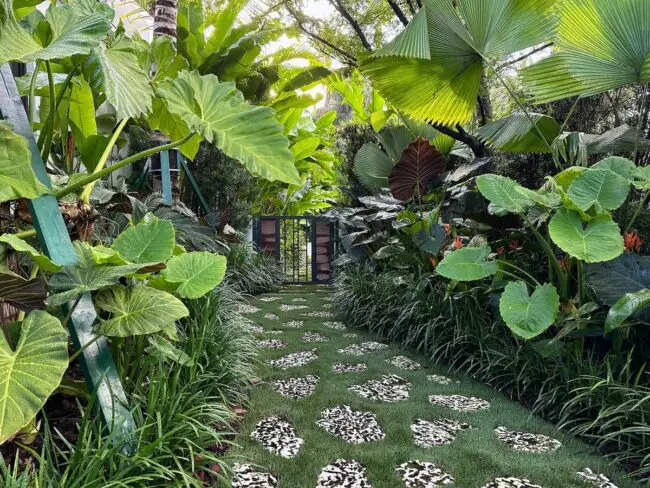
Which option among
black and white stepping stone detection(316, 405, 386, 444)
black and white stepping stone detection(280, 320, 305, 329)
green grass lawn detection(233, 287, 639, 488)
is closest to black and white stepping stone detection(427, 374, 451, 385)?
green grass lawn detection(233, 287, 639, 488)

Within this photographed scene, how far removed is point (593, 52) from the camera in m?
2.48

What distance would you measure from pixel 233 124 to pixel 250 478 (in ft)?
4.60

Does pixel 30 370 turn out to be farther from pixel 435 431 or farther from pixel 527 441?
pixel 527 441

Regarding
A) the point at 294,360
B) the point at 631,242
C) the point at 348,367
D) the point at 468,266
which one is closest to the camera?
the point at 631,242

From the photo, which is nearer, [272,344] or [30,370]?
[30,370]

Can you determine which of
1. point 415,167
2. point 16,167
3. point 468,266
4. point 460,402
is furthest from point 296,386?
point 415,167

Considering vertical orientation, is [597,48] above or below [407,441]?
above

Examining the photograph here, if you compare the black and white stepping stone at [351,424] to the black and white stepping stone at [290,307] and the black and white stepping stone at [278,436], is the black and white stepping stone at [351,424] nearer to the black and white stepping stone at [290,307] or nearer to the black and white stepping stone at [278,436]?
the black and white stepping stone at [278,436]

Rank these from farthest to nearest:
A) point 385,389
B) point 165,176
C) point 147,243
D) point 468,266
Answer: point 165,176, point 385,389, point 468,266, point 147,243

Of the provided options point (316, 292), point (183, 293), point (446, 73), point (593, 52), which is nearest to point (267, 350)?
point (183, 293)

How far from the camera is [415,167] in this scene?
13.0 ft

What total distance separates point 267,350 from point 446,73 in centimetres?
252

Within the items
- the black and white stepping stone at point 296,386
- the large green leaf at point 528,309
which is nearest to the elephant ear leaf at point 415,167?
the large green leaf at point 528,309

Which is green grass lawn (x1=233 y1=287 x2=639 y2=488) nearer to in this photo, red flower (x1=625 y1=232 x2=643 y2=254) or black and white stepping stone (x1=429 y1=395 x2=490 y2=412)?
black and white stepping stone (x1=429 y1=395 x2=490 y2=412)
